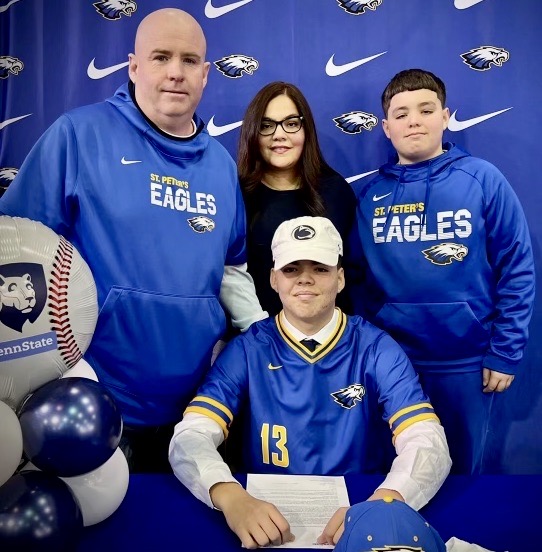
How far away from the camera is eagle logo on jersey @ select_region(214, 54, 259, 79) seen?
7.45 ft

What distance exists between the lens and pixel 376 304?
6.80 feet

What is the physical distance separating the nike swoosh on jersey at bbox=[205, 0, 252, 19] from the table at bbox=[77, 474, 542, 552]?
1.77 meters

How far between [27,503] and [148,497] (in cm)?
34

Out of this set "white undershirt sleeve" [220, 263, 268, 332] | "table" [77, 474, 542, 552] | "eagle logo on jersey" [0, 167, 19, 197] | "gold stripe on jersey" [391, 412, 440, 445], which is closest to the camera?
"table" [77, 474, 542, 552]

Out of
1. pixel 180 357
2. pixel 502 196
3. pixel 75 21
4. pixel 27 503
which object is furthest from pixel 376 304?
pixel 75 21

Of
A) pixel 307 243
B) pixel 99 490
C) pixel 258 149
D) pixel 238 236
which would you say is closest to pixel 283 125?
pixel 258 149

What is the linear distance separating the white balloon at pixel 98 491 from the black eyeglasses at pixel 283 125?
1220 millimetres

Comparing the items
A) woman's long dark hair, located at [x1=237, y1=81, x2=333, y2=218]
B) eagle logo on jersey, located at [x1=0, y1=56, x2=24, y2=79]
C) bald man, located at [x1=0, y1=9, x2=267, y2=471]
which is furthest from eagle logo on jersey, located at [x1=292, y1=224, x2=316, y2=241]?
eagle logo on jersey, located at [x1=0, y1=56, x2=24, y2=79]

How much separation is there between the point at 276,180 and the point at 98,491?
4.04 ft

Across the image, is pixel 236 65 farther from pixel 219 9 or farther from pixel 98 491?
pixel 98 491

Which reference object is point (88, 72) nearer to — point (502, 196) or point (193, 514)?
point (502, 196)

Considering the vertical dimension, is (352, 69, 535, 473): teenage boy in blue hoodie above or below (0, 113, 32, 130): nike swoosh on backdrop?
below

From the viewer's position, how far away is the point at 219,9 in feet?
7.44

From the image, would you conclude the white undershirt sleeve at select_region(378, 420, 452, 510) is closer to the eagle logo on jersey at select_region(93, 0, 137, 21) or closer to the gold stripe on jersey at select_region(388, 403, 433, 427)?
the gold stripe on jersey at select_region(388, 403, 433, 427)
